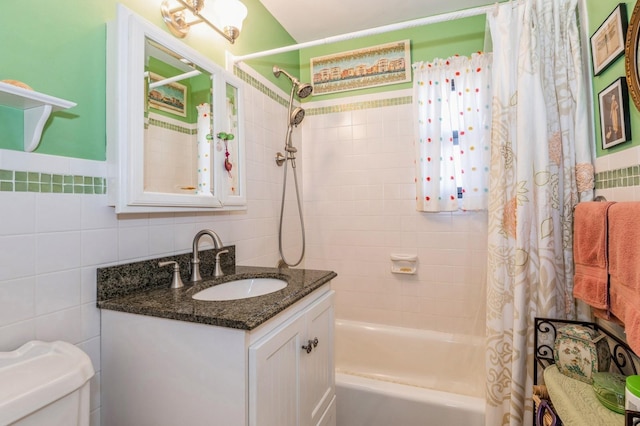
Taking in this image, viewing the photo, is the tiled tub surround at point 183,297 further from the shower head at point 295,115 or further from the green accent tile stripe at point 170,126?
the shower head at point 295,115

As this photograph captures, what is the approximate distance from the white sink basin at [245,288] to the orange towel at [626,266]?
111 cm

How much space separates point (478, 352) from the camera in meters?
1.68

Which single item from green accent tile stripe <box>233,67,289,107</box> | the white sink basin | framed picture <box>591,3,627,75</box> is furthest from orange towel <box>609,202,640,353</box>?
green accent tile stripe <box>233,67,289,107</box>

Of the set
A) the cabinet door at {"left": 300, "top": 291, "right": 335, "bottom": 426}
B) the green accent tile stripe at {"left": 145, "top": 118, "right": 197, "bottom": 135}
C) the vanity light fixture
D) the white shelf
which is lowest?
the cabinet door at {"left": 300, "top": 291, "right": 335, "bottom": 426}

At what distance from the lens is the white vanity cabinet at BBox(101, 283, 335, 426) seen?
84cm

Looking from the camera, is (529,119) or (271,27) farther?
(271,27)

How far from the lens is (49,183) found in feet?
2.91

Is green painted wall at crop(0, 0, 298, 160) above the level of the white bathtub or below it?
above

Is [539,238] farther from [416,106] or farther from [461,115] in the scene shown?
[416,106]

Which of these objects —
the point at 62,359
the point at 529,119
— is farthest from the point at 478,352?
the point at 62,359

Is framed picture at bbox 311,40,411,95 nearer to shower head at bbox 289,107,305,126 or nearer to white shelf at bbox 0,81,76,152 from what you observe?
shower head at bbox 289,107,305,126

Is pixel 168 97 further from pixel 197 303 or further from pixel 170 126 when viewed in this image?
pixel 197 303

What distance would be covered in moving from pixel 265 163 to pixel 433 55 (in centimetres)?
139

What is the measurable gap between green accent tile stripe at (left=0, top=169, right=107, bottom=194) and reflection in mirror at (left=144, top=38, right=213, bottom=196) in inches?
5.8
